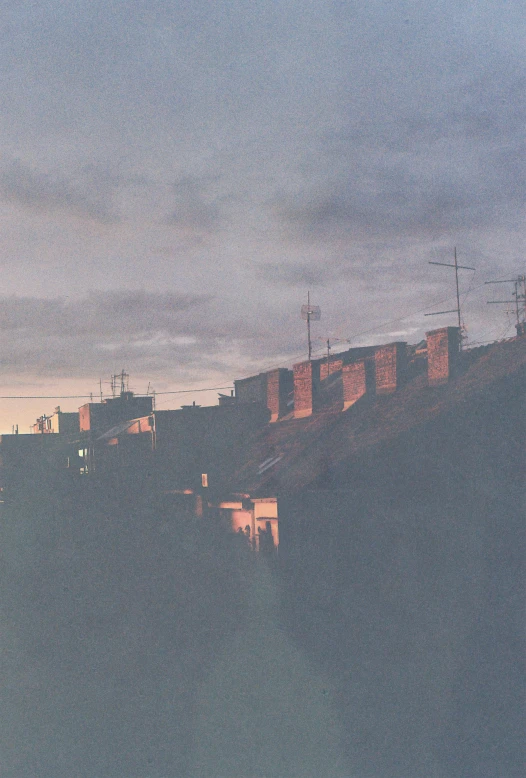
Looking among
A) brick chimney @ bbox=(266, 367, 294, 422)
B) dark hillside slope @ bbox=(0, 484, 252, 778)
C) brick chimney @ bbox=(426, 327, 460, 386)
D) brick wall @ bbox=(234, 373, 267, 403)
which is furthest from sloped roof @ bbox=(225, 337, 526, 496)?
brick wall @ bbox=(234, 373, 267, 403)

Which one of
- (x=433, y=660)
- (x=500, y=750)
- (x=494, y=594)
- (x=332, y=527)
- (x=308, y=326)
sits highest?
(x=308, y=326)

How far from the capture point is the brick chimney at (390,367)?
80.9 ft

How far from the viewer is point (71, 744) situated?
14.2 meters

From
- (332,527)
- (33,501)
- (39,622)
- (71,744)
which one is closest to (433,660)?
(332,527)

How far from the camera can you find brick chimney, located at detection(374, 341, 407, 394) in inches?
971

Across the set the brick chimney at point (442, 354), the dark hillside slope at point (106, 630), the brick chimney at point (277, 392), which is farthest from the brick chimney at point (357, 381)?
the dark hillside slope at point (106, 630)

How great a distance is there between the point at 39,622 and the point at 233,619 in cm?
647

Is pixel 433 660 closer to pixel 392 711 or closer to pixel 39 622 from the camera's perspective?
pixel 392 711

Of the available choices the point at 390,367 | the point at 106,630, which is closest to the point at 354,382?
the point at 390,367

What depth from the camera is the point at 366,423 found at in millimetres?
22625

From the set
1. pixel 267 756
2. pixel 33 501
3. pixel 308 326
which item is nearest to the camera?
pixel 267 756

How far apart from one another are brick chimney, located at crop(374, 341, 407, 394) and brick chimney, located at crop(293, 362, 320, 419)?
3.71m

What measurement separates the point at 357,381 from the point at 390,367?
55.6 inches

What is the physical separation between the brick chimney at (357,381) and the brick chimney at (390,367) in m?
0.33
